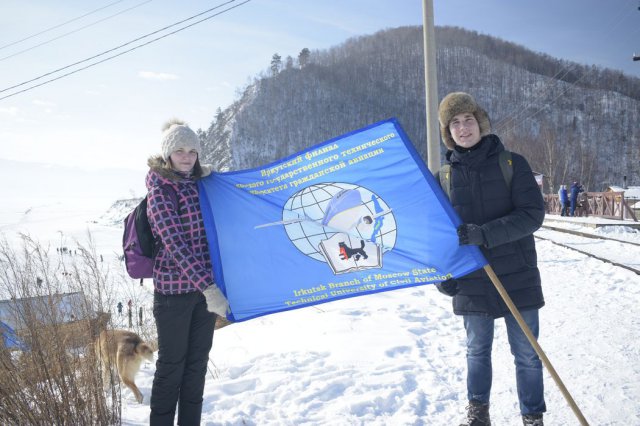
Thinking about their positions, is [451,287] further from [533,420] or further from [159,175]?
[159,175]

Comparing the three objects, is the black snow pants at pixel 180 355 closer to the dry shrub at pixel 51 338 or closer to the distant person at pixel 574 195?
the dry shrub at pixel 51 338

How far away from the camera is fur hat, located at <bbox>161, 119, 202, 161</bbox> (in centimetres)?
269

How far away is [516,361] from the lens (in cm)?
265

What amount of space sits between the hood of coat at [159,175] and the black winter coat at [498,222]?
1934 millimetres

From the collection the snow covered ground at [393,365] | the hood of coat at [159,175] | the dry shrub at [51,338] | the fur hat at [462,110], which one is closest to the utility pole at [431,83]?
the snow covered ground at [393,365]

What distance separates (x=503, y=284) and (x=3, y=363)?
10.2ft

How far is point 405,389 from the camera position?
3457 millimetres

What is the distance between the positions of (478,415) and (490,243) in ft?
3.95

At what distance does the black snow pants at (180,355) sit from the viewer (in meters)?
2.59

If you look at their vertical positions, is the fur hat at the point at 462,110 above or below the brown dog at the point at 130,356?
above

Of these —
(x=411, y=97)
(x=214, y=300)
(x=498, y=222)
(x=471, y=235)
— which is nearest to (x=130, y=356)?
(x=214, y=300)

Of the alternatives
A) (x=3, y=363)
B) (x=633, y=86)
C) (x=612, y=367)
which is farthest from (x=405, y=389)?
(x=633, y=86)

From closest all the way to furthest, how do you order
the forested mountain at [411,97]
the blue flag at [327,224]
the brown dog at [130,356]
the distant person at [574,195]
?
the blue flag at [327,224] → the brown dog at [130,356] → the distant person at [574,195] → the forested mountain at [411,97]

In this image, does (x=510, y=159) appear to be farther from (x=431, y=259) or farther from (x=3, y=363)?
(x=3, y=363)
